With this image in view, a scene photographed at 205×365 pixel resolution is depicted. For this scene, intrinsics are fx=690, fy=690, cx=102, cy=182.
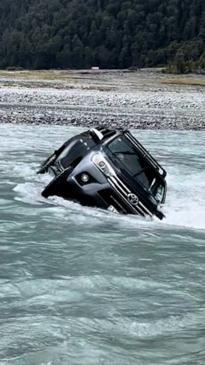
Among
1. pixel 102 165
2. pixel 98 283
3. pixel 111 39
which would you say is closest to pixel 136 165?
pixel 102 165

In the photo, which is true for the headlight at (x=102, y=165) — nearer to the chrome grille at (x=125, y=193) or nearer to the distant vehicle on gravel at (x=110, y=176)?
the distant vehicle on gravel at (x=110, y=176)

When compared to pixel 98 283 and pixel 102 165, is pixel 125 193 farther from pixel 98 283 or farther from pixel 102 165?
pixel 98 283

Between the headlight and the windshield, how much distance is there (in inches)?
12.4

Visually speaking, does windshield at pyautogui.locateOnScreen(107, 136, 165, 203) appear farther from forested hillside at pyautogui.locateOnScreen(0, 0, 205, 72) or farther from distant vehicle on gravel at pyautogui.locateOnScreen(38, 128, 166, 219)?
forested hillside at pyautogui.locateOnScreen(0, 0, 205, 72)

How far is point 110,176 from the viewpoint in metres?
10.9

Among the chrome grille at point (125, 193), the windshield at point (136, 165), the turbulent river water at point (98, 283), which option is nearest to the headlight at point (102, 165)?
the chrome grille at point (125, 193)

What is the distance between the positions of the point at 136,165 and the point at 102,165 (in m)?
1.03

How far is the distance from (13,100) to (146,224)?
37.4m

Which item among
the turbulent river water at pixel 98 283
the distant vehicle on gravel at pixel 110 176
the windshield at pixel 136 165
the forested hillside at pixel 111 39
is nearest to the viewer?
the turbulent river water at pixel 98 283

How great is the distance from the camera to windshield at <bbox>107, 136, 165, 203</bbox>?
11.5 m

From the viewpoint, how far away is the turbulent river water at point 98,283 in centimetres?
611

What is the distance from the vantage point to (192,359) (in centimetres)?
595

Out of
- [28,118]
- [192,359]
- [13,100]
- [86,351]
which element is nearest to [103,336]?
[86,351]

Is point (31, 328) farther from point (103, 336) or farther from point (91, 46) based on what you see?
point (91, 46)
